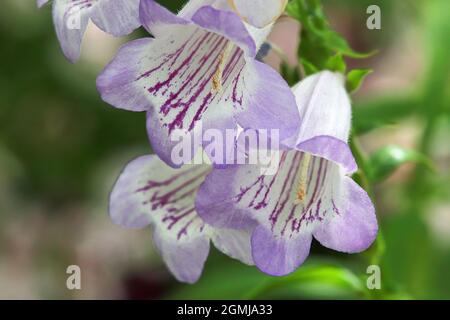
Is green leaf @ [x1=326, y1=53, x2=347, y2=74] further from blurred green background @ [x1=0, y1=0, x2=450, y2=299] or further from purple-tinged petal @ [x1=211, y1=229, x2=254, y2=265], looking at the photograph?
blurred green background @ [x1=0, y1=0, x2=450, y2=299]

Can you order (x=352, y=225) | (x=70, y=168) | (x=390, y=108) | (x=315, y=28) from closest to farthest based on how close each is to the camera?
1. (x=352, y=225)
2. (x=315, y=28)
3. (x=390, y=108)
4. (x=70, y=168)

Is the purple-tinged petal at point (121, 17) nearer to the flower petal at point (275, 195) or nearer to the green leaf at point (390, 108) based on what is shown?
the flower petal at point (275, 195)

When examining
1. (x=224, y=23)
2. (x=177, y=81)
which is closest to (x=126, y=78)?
(x=177, y=81)

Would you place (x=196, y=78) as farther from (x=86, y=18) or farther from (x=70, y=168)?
(x=70, y=168)

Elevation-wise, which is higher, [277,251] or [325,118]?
[325,118]

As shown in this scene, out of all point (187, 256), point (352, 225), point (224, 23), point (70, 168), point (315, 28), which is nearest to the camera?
point (224, 23)

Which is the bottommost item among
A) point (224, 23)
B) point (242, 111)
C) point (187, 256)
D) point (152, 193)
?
point (187, 256)

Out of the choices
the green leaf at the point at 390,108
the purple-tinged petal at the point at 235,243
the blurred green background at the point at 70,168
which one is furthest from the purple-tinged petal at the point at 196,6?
the blurred green background at the point at 70,168
